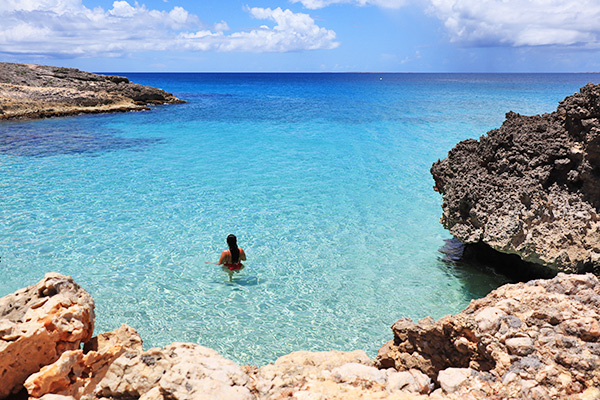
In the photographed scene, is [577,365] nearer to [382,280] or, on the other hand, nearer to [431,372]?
[431,372]

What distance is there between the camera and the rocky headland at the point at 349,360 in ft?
10.5

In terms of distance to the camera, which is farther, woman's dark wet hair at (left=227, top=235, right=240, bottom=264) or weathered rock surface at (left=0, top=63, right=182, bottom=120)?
weathered rock surface at (left=0, top=63, right=182, bottom=120)

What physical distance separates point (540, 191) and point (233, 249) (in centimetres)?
517

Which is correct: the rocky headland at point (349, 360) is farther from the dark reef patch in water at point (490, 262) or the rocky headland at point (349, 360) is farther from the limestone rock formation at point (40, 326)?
the dark reef patch in water at point (490, 262)

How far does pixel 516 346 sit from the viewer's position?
135 inches

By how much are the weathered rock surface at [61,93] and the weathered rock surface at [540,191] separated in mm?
30126

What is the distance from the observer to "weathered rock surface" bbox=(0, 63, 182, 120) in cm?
2991

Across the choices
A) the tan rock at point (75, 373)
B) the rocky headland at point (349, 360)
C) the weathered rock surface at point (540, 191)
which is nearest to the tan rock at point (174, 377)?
the rocky headland at point (349, 360)

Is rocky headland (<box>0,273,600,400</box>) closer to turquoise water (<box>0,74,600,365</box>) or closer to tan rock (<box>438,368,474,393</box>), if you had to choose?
tan rock (<box>438,368,474,393</box>)

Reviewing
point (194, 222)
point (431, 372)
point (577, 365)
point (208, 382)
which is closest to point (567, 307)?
point (577, 365)

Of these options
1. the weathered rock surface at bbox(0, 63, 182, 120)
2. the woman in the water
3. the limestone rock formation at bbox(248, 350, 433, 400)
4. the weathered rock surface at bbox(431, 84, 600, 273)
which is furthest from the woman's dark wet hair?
the weathered rock surface at bbox(0, 63, 182, 120)

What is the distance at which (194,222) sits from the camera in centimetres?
1025

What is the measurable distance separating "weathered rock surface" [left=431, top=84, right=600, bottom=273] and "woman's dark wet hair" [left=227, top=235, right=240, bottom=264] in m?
3.81

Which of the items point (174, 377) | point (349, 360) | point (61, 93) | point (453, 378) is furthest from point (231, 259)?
point (61, 93)
